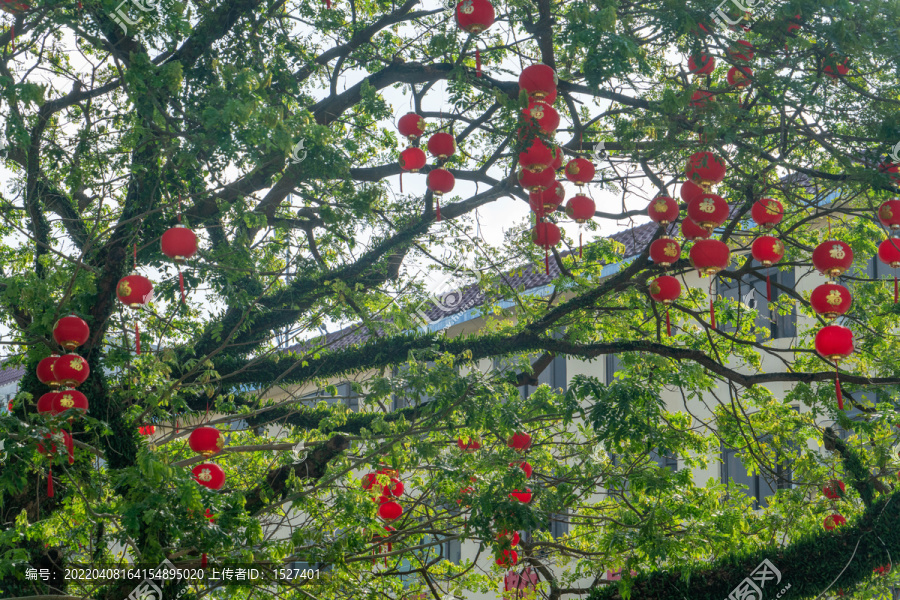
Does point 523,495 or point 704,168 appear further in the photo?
point 523,495

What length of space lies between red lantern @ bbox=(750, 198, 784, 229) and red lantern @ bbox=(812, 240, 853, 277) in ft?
1.14

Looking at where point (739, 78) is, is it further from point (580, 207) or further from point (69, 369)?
point (69, 369)

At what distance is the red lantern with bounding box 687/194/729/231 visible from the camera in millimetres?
5008

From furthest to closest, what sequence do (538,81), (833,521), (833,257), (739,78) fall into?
(833,521)
(739,78)
(833,257)
(538,81)

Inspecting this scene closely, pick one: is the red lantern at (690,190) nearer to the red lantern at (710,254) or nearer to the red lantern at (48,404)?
the red lantern at (710,254)

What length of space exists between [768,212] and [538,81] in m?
1.84

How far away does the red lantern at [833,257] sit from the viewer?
5.18 m

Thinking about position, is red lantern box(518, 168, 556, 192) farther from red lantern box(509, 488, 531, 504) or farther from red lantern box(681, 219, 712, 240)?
red lantern box(509, 488, 531, 504)

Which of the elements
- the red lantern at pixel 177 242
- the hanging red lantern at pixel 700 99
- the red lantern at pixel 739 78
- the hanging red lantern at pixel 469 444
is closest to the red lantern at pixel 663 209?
the hanging red lantern at pixel 700 99

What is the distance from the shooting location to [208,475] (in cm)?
616

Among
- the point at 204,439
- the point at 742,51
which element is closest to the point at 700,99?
the point at 742,51

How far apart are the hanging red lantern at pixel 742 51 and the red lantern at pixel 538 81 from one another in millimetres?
1112

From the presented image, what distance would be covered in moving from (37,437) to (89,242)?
138 centimetres

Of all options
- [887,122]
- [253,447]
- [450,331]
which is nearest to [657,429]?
[887,122]
